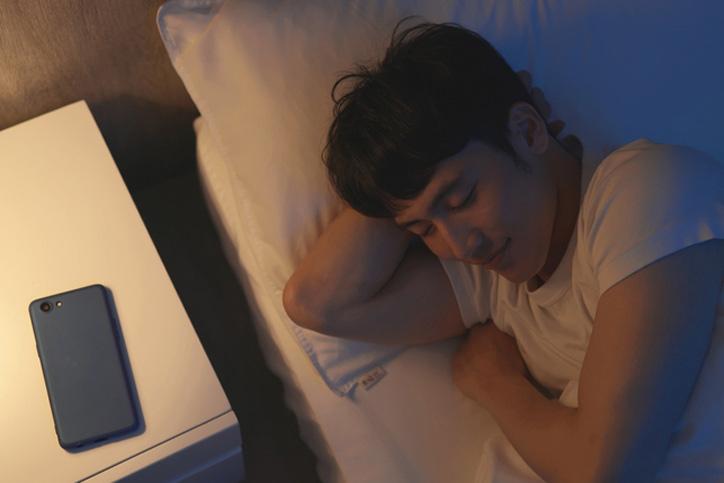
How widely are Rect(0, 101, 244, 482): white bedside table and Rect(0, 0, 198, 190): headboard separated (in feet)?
0.14

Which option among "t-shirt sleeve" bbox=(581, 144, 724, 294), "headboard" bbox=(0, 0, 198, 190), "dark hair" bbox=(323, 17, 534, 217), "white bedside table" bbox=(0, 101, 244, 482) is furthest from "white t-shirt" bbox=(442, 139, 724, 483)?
"headboard" bbox=(0, 0, 198, 190)

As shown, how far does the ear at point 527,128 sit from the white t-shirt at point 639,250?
7 centimetres

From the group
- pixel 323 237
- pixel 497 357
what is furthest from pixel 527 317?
pixel 323 237

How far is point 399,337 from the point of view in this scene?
1.00 metres

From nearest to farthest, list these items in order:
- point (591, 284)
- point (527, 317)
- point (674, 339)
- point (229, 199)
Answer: point (674, 339)
point (591, 284)
point (527, 317)
point (229, 199)

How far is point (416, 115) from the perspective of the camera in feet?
2.74

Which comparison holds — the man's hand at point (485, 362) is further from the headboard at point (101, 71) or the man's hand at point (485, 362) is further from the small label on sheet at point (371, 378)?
the headboard at point (101, 71)

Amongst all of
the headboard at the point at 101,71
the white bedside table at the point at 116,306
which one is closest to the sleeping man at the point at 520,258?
the white bedside table at the point at 116,306

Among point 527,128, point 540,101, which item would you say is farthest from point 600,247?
point 540,101

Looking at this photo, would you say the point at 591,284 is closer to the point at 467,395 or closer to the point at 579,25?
the point at 467,395

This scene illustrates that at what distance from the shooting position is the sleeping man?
29.9 inches

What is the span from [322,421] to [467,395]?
19cm

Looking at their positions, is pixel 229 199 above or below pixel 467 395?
above

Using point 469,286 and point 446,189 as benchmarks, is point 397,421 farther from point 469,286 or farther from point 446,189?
point 446,189
